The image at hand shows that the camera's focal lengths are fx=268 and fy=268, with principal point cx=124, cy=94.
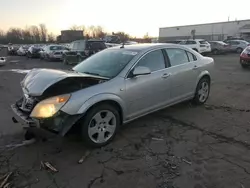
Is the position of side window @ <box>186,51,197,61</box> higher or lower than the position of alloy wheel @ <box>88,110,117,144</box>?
higher

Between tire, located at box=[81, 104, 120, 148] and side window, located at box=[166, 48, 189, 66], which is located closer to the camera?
tire, located at box=[81, 104, 120, 148]

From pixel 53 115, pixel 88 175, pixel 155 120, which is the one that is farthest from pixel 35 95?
pixel 155 120

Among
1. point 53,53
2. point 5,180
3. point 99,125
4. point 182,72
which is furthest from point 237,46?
point 5,180

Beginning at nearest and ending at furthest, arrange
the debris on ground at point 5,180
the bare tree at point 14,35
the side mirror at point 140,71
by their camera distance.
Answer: the debris on ground at point 5,180 → the side mirror at point 140,71 → the bare tree at point 14,35

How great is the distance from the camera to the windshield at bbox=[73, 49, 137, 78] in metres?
4.79

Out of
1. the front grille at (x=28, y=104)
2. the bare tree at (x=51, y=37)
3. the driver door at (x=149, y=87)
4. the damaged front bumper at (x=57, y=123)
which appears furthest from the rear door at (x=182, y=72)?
the bare tree at (x=51, y=37)

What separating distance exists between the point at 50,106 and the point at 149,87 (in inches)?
74.6

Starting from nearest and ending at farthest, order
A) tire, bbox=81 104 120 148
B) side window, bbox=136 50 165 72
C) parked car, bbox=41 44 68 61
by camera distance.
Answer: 1. tire, bbox=81 104 120 148
2. side window, bbox=136 50 165 72
3. parked car, bbox=41 44 68 61

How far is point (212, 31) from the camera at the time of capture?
63.3 m

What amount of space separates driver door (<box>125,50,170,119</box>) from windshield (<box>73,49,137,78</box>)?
0.25 m

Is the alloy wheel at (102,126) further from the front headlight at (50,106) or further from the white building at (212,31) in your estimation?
the white building at (212,31)

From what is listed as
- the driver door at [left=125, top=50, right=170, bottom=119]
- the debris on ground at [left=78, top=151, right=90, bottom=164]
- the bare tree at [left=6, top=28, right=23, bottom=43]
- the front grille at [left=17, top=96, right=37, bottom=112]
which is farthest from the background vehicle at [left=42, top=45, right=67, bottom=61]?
the bare tree at [left=6, top=28, right=23, bottom=43]

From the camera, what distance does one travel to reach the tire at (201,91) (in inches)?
252

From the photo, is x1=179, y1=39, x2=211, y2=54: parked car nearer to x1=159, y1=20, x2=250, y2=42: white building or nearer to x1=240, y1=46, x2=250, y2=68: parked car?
x1=240, y1=46, x2=250, y2=68: parked car
